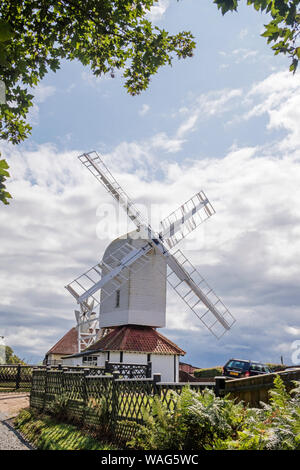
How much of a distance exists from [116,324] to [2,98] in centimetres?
2430

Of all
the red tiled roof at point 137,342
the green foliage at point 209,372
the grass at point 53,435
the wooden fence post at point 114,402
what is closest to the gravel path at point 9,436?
the grass at point 53,435

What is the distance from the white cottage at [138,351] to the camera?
85.0 feet

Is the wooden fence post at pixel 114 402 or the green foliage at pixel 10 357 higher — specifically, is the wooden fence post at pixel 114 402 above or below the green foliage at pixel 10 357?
below

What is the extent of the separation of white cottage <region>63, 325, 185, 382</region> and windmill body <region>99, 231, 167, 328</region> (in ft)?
2.41

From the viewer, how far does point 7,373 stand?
28.2m

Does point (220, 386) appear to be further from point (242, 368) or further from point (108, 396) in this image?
point (242, 368)

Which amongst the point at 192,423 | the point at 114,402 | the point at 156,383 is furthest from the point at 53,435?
the point at 192,423

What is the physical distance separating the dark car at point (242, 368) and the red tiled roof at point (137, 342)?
7065 millimetres

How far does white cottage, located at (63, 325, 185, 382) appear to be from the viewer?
25.9 m

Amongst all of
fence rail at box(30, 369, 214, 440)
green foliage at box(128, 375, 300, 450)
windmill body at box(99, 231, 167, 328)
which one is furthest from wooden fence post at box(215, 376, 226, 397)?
windmill body at box(99, 231, 167, 328)

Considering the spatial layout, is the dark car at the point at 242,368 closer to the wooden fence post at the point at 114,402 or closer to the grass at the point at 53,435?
the grass at the point at 53,435

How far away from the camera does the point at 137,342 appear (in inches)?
1046

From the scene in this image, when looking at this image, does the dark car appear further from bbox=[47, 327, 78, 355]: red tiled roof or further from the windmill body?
bbox=[47, 327, 78, 355]: red tiled roof
